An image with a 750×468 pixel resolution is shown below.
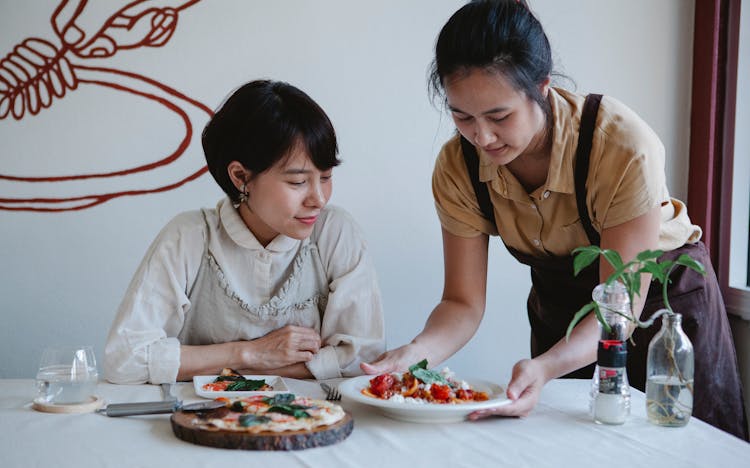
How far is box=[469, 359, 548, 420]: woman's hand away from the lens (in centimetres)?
129

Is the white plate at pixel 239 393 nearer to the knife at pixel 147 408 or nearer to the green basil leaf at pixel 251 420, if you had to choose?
Answer: the knife at pixel 147 408

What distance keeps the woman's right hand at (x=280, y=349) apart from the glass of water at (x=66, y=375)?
42 cm

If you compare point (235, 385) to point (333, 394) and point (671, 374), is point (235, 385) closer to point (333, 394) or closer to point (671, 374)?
point (333, 394)

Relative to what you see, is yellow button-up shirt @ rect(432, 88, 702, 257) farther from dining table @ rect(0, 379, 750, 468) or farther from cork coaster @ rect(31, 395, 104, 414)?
cork coaster @ rect(31, 395, 104, 414)

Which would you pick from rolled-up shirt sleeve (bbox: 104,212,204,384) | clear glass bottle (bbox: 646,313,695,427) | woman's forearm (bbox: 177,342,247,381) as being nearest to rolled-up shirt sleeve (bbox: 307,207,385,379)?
woman's forearm (bbox: 177,342,247,381)

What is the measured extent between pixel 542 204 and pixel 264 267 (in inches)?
24.3

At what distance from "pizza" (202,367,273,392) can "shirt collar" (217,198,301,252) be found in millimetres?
375

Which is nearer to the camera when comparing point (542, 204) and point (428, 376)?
point (428, 376)

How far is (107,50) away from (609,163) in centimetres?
148

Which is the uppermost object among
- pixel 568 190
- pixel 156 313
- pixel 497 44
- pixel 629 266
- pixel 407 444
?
pixel 497 44

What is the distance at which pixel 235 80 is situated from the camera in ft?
7.85

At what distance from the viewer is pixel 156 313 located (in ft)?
5.63

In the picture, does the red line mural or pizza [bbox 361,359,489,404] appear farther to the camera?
the red line mural

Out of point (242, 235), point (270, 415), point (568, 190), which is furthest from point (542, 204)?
point (270, 415)
